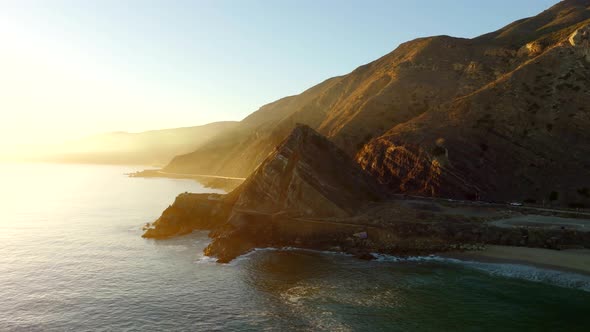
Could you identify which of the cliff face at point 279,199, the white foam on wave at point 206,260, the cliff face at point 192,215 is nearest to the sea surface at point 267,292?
the white foam on wave at point 206,260

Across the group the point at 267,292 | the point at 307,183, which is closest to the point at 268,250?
the point at 307,183

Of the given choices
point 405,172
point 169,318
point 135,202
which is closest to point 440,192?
point 405,172

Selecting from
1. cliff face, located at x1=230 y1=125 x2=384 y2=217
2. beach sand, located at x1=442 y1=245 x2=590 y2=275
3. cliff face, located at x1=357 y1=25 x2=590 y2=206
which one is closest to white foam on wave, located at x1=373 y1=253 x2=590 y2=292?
beach sand, located at x1=442 y1=245 x2=590 y2=275

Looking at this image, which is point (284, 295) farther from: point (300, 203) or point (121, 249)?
point (121, 249)

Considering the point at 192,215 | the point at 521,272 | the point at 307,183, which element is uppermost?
the point at 307,183

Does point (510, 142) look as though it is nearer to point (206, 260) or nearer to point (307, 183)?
point (307, 183)

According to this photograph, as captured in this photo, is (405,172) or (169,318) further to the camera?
(405,172)
